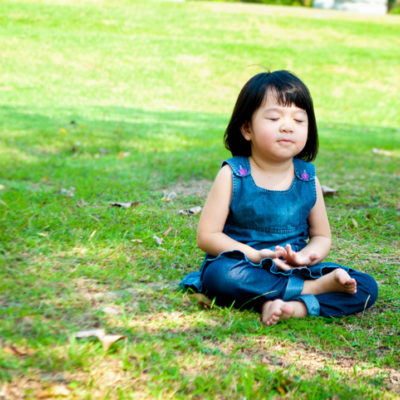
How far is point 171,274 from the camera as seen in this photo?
9.07ft

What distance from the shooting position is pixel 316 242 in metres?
2.73

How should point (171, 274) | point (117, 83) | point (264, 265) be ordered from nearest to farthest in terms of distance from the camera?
1. point (264, 265)
2. point (171, 274)
3. point (117, 83)

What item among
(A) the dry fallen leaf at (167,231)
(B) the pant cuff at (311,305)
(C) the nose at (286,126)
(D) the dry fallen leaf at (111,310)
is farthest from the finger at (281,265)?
(A) the dry fallen leaf at (167,231)

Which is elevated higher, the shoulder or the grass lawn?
the shoulder

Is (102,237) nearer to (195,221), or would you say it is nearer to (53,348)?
(195,221)

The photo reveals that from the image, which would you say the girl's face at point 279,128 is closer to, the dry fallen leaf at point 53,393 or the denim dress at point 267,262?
the denim dress at point 267,262

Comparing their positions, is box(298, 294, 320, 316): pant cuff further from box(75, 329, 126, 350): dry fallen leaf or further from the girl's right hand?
box(75, 329, 126, 350): dry fallen leaf

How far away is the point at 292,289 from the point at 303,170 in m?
0.70

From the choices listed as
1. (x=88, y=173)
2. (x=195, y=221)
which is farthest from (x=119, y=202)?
(x=88, y=173)

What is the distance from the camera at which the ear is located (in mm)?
2732

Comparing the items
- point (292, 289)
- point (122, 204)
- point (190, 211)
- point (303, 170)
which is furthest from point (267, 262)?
point (122, 204)

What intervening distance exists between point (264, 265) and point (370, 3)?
101ft

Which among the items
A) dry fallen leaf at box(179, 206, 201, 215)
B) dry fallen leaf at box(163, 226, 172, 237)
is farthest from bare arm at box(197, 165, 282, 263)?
dry fallen leaf at box(179, 206, 201, 215)

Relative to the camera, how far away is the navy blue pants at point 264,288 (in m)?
2.39
